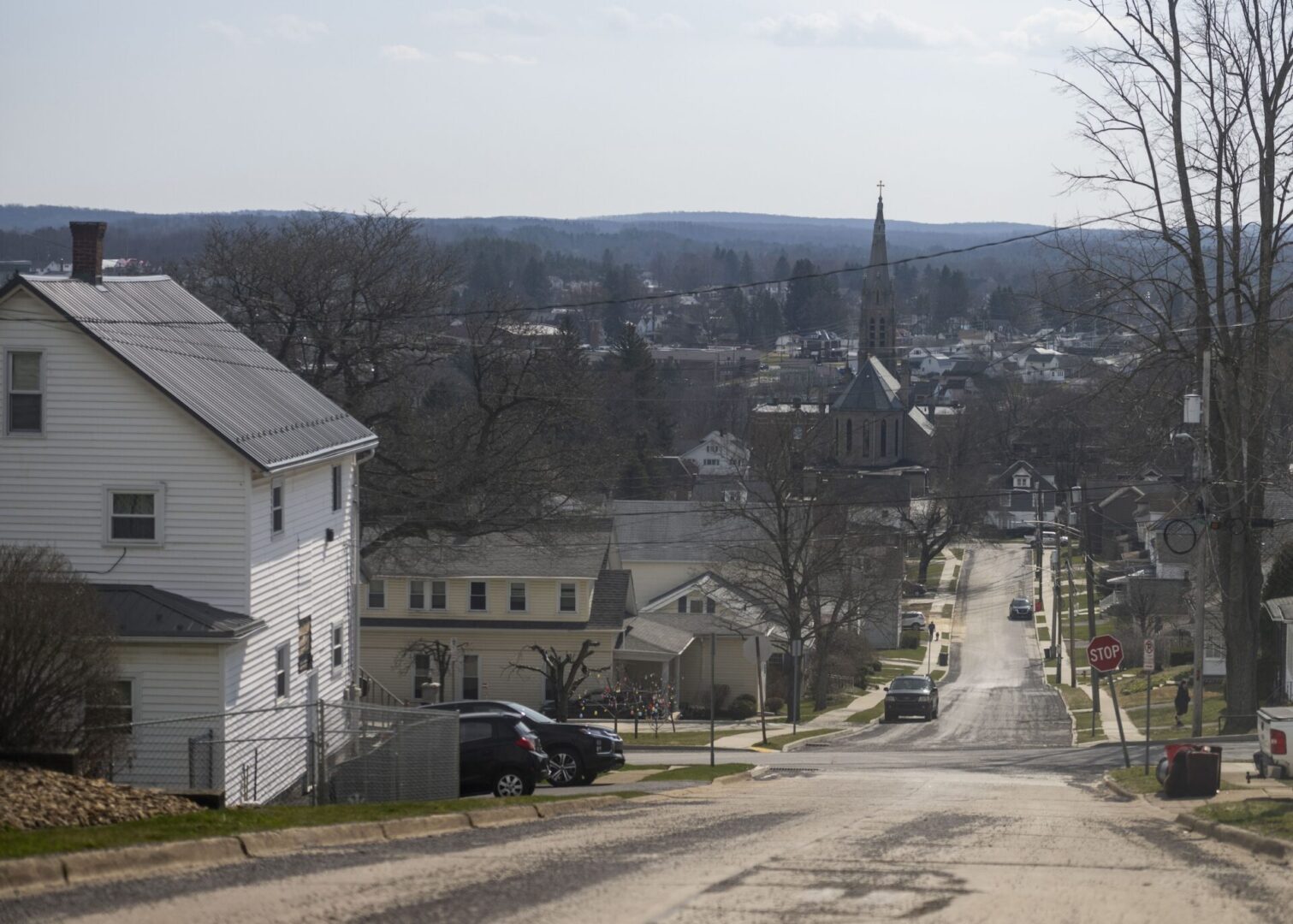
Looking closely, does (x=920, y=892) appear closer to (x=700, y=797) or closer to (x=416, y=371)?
(x=700, y=797)

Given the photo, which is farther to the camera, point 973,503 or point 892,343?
point 892,343

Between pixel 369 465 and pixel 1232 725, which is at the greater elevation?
pixel 369 465

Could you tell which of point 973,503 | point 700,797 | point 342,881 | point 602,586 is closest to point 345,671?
point 700,797

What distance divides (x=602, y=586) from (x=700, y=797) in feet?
102

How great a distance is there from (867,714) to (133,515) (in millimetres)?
33256

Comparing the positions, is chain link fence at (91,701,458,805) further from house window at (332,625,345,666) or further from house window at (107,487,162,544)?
house window at (332,625,345,666)

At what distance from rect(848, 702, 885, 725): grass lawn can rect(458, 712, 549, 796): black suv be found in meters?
28.3

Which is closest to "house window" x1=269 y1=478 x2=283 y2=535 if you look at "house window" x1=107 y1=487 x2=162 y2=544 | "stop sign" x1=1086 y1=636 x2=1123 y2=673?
"house window" x1=107 y1=487 x2=162 y2=544

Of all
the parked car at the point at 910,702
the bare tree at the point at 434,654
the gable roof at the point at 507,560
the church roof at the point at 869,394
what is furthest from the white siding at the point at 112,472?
the church roof at the point at 869,394

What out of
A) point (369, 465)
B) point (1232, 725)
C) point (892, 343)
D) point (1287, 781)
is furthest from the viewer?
point (892, 343)

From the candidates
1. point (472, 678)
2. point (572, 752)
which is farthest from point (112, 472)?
point (472, 678)

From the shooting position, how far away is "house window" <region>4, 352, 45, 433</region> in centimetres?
2300

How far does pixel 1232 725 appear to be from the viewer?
107 feet

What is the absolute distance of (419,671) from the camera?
164 ft
